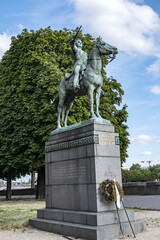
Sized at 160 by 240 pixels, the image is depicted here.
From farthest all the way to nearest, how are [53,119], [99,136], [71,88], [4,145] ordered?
1. [4,145]
2. [53,119]
3. [71,88]
4. [99,136]

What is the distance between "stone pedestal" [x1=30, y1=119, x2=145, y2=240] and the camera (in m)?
9.29

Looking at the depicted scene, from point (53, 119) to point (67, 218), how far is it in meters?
12.6

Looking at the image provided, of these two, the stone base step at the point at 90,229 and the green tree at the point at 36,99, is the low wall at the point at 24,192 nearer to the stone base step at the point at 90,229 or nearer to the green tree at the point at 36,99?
the green tree at the point at 36,99

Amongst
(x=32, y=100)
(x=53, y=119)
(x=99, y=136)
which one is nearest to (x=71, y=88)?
(x=99, y=136)

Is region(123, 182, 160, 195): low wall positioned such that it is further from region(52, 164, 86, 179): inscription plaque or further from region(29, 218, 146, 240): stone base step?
region(29, 218, 146, 240): stone base step

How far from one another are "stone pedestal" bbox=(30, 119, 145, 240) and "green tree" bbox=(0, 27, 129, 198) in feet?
33.3

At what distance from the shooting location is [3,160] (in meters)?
26.0

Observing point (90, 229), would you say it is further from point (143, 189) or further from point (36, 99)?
point (143, 189)

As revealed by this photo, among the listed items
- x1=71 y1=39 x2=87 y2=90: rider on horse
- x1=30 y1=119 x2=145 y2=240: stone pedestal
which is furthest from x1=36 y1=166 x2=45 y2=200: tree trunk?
x1=71 y1=39 x2=87 y2=90: rider on horse

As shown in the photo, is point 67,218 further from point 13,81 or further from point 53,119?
point 13,81

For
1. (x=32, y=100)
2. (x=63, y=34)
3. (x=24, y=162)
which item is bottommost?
(x=24, y=162)

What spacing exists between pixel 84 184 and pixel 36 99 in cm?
1517

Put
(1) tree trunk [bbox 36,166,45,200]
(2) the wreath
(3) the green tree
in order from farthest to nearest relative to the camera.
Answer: (1) tree trunk [bbox 36,166,45,200] < (3) the green tree < (2) the wreath

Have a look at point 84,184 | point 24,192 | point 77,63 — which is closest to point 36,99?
point 77,63
